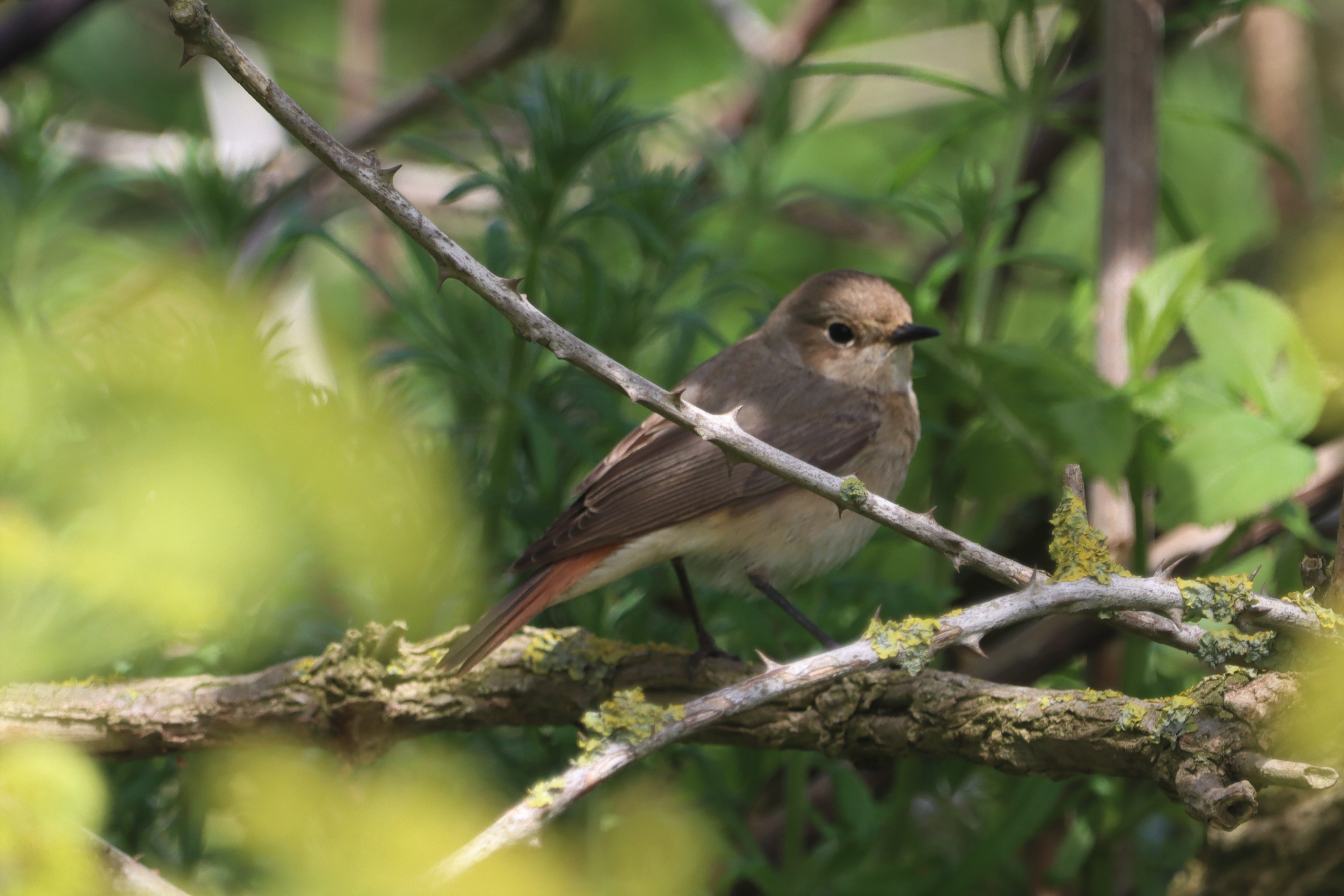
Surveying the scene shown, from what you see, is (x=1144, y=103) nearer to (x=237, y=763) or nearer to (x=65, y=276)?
(x=237, y=763)

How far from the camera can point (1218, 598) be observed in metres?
1.88

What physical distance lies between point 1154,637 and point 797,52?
12.2ft

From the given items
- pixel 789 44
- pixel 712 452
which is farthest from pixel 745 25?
pixel 712 452

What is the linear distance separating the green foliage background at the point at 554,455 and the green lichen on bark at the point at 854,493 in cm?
78

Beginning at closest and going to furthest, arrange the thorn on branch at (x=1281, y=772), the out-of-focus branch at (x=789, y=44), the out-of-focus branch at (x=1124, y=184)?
1. the thorn on branch at (x=1281, y=772)
2. the out-of-focus branch at (x=1124, y=184)
3. the out-of-focus branch at (x=789, y=44)

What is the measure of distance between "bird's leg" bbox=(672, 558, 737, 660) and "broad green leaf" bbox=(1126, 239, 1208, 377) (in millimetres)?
1320

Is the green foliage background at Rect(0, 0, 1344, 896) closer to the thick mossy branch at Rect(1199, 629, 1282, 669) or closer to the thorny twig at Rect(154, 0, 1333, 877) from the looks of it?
the thorny twig at Rect(154, 0, 1333, 877)

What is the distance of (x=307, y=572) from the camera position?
3.16 metres

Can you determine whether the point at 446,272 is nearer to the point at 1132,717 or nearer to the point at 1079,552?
the point at 1079,552

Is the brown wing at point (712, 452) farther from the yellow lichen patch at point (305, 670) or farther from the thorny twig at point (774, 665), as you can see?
the thorny twig at point (774, 665)

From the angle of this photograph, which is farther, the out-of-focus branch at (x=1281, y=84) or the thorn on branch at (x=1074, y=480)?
the out-of-focus branch at (x=1281, y=84)

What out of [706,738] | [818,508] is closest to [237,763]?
[706,738]

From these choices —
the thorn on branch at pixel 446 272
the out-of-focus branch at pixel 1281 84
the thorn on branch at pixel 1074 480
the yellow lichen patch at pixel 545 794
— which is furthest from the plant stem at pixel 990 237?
the out-of-focus branch at pixel 1281 84

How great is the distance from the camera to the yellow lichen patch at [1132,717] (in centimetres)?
198
